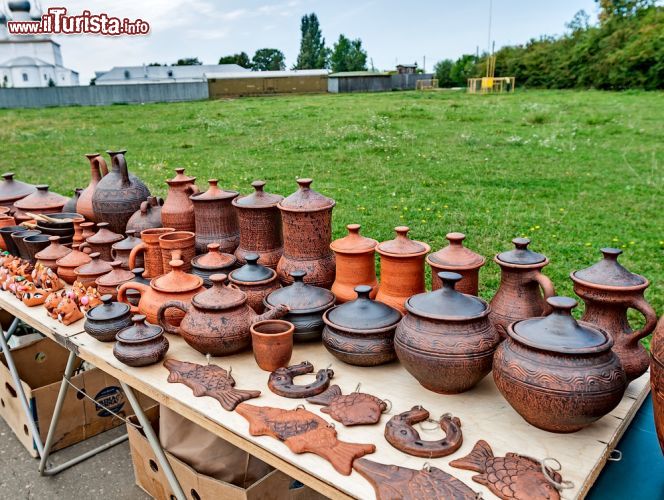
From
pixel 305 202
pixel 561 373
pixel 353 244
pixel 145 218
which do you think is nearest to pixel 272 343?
pixel 353 244

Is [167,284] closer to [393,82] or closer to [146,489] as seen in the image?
[146,489]

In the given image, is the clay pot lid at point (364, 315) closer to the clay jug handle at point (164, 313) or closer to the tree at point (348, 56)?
the clay jug handle at point (164, 313)

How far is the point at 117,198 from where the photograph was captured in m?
3.19

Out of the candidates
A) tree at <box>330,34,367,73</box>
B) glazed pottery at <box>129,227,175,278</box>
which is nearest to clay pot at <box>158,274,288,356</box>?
glazed pottery at <box>129,227,175,278</box>

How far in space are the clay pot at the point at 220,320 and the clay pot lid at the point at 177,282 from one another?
0.17 m

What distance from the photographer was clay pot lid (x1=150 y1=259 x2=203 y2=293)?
2.27m

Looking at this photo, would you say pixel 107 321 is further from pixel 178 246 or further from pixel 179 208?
pixel 179 208

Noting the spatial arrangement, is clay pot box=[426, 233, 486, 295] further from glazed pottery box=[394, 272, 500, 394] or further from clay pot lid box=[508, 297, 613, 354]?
clay pot lid box=[508, 297, 613, 354]

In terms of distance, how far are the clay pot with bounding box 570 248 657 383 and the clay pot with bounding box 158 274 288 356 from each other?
1086mm

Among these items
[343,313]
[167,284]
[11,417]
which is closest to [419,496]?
[343,313]

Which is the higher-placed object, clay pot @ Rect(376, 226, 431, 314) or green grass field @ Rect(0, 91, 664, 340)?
clay pot @ Rect(376, 226, 431, 314)

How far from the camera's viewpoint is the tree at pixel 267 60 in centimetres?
6688

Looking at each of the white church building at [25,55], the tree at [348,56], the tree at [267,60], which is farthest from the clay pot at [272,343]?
the tree at [267,60]

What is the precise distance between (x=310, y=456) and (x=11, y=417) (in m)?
2.52
